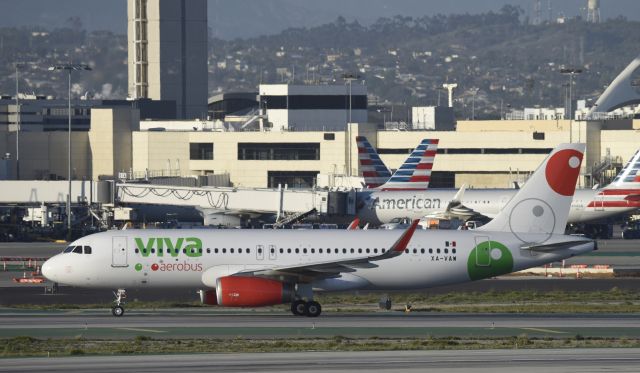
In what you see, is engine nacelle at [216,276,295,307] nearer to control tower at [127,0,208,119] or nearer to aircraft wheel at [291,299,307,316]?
aircraft wheel at [291,299,307,316]

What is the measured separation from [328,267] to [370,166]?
236 ft

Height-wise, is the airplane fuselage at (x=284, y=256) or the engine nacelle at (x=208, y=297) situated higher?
the airplane fuselage at (x=284, y=256)

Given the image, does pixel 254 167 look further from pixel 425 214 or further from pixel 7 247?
pixel 7 247

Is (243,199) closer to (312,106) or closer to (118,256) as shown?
(312,106)

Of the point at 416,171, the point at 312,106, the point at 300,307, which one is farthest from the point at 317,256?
the point at 312,106

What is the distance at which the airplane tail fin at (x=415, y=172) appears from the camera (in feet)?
388

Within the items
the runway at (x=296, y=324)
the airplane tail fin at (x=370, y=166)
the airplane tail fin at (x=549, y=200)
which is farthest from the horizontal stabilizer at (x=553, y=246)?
the airplane tail fin at (x=370, y=166)

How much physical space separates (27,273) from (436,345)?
3670 centimetres

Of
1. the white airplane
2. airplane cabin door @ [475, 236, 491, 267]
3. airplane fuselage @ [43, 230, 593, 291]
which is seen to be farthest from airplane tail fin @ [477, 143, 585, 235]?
the white airplane

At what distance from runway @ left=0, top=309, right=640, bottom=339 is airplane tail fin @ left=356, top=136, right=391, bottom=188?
223 ft

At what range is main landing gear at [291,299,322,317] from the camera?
184 feet

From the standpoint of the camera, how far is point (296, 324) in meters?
53.3

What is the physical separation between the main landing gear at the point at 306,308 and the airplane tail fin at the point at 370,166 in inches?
2761

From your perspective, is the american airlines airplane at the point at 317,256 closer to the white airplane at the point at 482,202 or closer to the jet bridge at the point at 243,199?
the white airplane at the point at 482,202
